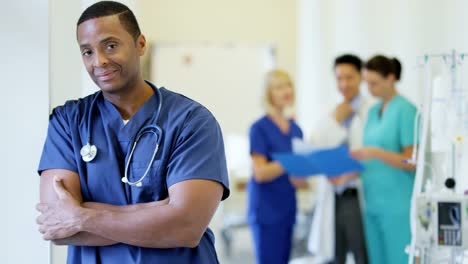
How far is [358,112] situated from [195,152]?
84.8 inches

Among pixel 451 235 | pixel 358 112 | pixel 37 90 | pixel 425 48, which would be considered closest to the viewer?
pixel 37 90

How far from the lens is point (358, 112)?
139 inches

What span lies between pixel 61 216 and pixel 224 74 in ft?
17.0

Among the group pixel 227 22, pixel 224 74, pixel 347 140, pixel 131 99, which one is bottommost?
pixel 347 140

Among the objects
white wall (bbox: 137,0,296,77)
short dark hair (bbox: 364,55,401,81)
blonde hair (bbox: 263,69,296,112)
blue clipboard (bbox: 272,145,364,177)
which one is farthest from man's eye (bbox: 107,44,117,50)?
white wall (bbox: 137,0,296,77)

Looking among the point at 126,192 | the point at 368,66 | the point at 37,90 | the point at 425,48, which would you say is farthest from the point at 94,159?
the point at 425,48

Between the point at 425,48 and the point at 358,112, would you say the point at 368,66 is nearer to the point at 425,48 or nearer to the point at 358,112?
the point at 358,112

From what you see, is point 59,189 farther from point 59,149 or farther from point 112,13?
point 112,13

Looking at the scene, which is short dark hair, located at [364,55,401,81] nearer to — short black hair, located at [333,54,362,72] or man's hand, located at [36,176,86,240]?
short black hair, located at [333,54,362,72]

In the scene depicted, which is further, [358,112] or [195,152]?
[358,112]

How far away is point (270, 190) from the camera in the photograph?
135 inches

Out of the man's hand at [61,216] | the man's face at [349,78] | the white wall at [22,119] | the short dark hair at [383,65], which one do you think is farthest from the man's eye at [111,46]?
the man's face at [349,78]

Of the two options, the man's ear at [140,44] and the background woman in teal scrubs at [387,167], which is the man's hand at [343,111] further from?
the man's ear at [140,44]

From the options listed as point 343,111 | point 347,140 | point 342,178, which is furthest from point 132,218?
point 343,111
